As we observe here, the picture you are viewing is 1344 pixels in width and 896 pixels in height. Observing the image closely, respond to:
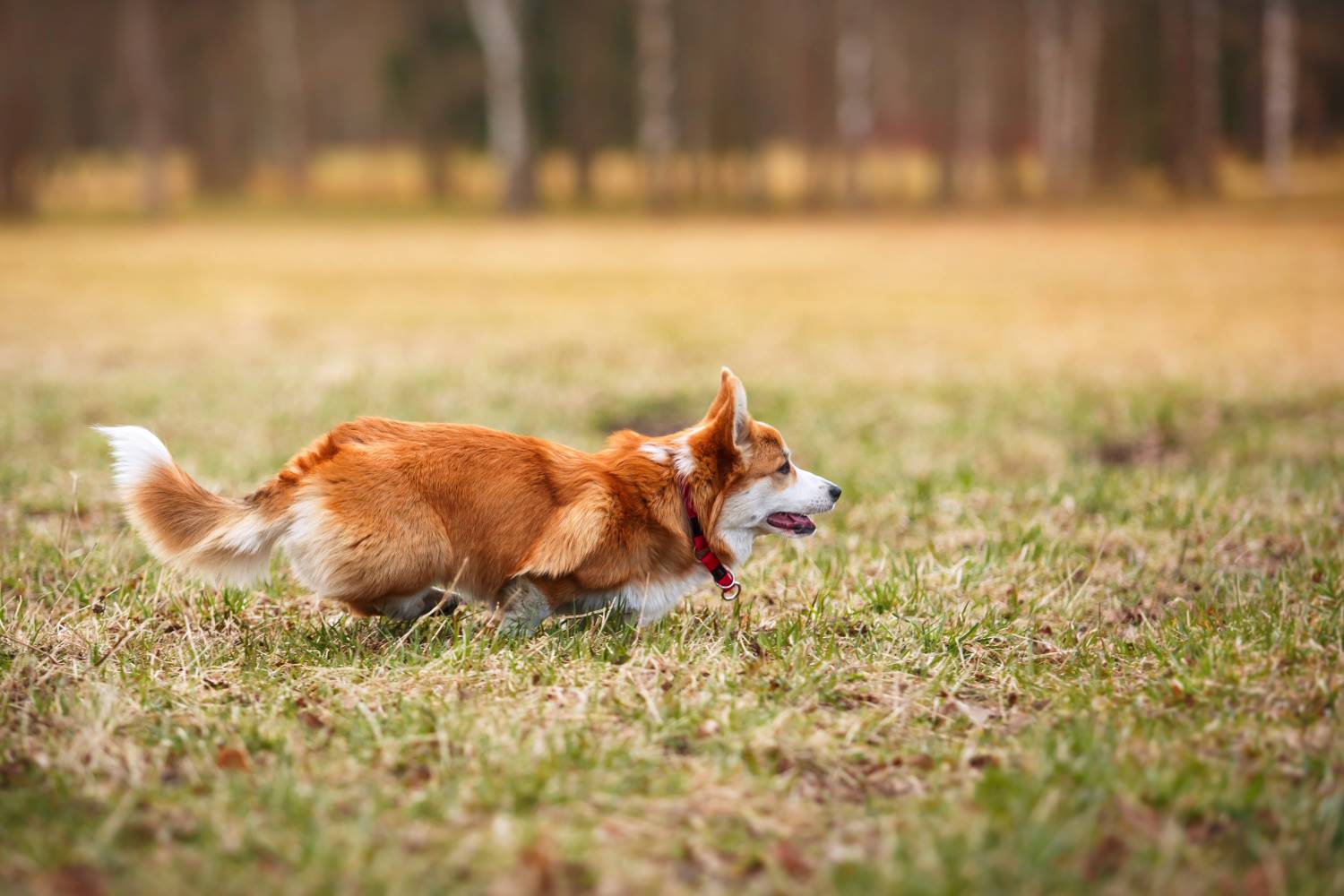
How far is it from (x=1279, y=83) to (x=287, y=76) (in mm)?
→ 31013

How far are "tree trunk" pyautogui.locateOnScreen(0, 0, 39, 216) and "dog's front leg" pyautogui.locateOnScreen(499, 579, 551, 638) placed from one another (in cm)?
3155

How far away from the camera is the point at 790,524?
162 inches

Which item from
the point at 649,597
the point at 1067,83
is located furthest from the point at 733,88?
the point at 649,597

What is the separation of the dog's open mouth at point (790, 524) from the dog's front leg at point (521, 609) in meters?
0.82

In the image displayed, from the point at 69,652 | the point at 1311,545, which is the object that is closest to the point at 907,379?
the point at 1311,545

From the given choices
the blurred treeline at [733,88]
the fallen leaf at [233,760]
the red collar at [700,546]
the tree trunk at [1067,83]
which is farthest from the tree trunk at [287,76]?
the fallen leaf at [233,760]

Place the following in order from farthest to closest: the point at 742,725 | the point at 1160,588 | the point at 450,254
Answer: the point at 450,254
the point at 1160,588
the point at 742,725

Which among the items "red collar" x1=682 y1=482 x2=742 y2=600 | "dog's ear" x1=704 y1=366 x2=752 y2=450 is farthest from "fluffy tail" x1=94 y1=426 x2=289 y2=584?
"dog's ear" x1=704 y1=366 x2=752 y2=450

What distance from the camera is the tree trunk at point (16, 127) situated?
3025cm

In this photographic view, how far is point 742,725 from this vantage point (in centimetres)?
314

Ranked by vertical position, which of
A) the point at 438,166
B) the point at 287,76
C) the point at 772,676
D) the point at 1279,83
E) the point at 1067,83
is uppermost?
the point at 287,76

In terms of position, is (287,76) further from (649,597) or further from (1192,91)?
(649,597)

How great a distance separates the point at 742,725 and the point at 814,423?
4967 mm

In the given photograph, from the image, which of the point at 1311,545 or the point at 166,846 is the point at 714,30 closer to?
the point at 1311,545
